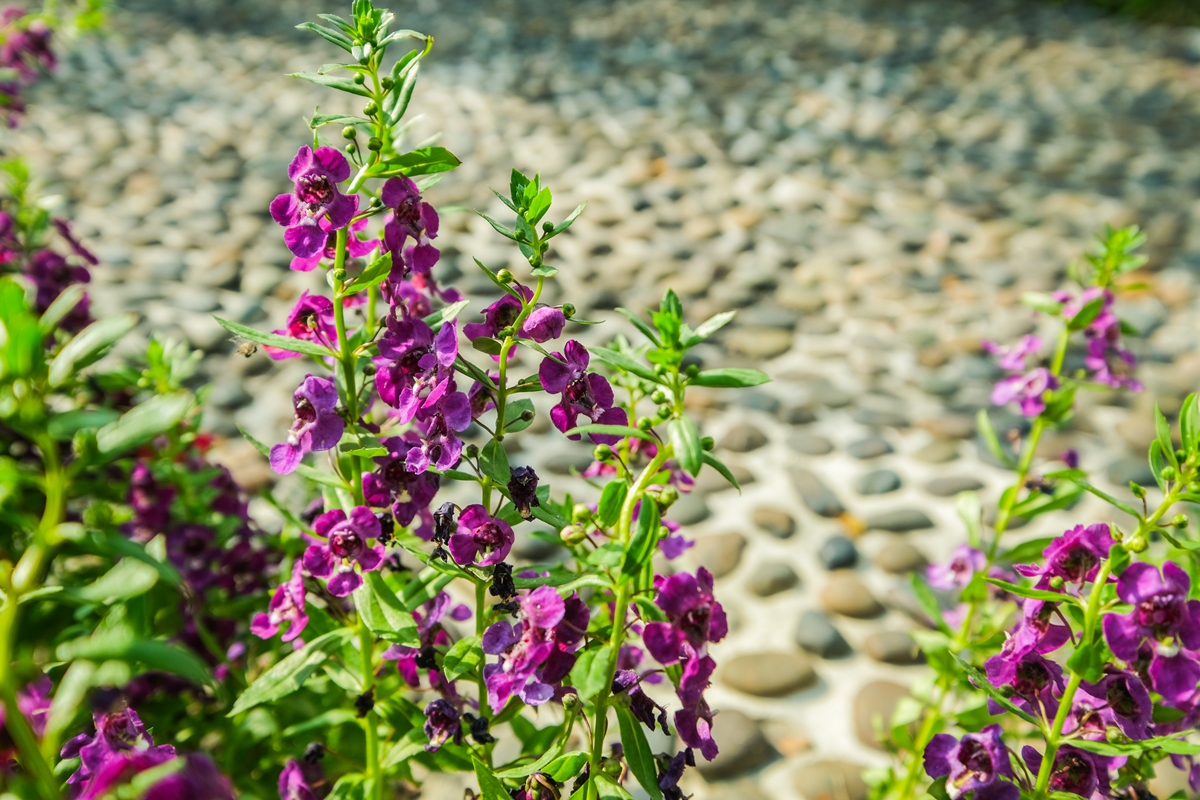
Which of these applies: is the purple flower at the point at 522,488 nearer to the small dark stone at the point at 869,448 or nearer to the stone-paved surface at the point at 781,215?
the stone-paved surface at the point at 781,215

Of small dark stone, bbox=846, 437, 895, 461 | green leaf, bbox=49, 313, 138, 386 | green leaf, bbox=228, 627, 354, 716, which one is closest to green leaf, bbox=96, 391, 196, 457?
green leaf, bbox=49, 313, 138, 386

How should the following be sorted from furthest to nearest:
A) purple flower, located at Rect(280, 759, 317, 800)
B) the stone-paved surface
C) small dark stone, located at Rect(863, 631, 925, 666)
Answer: the stone-paved surface → small dark stone, located at Rect(863, 631, 925, 666) → purple flower, located at Rect(280, 759, 317, 800)

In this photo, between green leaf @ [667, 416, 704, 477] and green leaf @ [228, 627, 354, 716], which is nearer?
green leaf @ [667, 416, 704, 477]

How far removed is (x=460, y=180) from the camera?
12.5 feet

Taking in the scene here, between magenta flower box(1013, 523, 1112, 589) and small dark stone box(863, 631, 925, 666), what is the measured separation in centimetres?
113

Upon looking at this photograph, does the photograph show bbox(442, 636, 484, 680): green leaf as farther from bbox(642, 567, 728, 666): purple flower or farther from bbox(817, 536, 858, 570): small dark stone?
bbox(817, 536, 858, 570): small dark stone

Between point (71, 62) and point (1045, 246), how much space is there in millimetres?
4976

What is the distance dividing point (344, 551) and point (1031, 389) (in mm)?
1032

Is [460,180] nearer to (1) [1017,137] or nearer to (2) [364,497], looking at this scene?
(1) [1017,137]

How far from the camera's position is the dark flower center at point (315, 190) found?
2.71 ft

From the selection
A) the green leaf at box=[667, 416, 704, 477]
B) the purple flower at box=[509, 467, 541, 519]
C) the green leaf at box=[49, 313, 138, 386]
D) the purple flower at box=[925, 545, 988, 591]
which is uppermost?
the green leaf at box=[49, 313, 138, 386]

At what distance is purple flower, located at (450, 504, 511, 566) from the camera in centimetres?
80

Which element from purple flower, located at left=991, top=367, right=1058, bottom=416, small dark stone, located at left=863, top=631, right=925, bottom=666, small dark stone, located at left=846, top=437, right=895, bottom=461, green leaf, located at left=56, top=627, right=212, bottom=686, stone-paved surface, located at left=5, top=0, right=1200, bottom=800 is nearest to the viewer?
green leaf, located at left=56, top=627, right=212, bottom=686

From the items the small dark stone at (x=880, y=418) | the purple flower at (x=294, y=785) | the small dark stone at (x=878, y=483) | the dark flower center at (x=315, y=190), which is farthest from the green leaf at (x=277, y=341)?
the small dark stone at (x=880, y=418)
